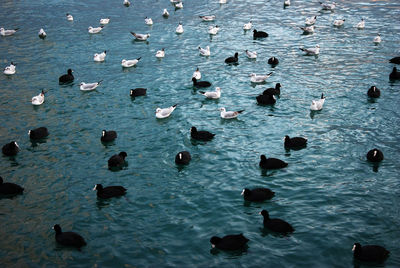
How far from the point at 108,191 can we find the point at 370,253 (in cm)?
997

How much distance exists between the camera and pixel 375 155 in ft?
64.5

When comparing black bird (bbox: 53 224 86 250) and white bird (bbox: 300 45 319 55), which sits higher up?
white bird (bbox: 300 45 319 55)

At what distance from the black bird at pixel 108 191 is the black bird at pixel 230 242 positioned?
4986 mm

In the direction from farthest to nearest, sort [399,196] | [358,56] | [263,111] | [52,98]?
[358,56], [52,98], [263,111], [399,196]

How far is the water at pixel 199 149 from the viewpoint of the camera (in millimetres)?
15719

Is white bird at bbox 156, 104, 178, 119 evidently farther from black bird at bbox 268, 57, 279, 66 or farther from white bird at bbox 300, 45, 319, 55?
white bird at bbox 300, 45, 319, 55

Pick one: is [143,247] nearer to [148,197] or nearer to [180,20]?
[148,197]

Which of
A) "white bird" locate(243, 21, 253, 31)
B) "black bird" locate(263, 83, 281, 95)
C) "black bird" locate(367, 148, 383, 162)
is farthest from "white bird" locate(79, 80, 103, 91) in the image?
"black bird" locate(367, 148, 383, 162)

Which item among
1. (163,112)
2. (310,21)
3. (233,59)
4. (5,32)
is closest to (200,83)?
(163,112)

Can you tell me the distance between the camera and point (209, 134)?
888 inches

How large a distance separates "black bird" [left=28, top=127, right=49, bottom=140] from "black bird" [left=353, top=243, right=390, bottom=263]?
53.0 feet

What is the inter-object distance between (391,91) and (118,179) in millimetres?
17004

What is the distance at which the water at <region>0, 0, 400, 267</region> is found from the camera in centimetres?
1572

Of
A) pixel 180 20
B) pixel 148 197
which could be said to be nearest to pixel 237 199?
pixel 148 197
